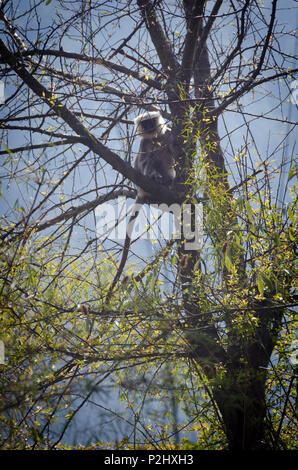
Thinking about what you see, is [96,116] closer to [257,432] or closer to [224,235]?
[224,235]

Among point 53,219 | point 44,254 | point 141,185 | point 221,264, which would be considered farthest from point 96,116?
point 221,264

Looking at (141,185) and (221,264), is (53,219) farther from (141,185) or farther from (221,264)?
(221,264)

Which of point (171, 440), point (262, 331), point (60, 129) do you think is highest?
point (60, 129)

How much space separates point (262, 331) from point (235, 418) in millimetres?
327

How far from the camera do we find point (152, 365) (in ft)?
4.80

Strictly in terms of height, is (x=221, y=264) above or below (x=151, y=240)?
below

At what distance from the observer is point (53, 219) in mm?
2039

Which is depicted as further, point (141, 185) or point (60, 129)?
point (141, 185)

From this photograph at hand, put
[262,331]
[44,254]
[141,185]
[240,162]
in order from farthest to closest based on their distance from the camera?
[141,185]
[44,254]
[262,331]
[240,162]

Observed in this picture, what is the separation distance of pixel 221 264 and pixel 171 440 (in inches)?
25.6

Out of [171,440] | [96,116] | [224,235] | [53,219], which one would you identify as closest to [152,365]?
[171,440]

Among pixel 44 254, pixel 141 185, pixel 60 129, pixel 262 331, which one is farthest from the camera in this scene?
pixel 141 185

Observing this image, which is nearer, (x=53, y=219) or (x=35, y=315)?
(x=35, y=315)

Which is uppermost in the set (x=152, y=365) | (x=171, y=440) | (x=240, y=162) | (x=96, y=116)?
(x=96, y=116)
